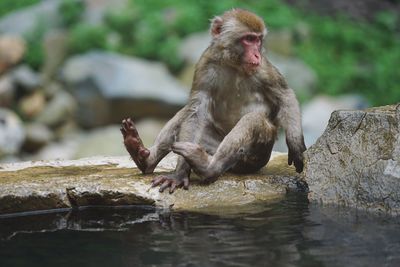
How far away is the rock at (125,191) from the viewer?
216 inches

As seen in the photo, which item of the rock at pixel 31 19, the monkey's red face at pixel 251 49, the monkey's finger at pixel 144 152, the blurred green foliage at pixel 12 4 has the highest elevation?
the blurred green foliage at pixel 12 4

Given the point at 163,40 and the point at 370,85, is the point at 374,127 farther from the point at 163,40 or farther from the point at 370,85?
the point at 163,40

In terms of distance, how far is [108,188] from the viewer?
5.56 m

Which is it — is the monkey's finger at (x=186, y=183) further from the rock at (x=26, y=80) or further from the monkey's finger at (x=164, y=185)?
the rock at (x=26, y=80)

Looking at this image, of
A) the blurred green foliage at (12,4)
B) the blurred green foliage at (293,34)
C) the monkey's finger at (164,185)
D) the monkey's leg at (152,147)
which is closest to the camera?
the monkey's finger at (164,185)

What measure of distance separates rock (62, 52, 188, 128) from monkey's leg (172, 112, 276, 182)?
8.88m

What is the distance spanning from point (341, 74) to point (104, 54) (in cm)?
528

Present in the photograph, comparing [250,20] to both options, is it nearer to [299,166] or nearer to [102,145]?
[299,166]

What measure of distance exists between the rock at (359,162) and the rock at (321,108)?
306 inches

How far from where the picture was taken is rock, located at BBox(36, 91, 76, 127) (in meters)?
15.5

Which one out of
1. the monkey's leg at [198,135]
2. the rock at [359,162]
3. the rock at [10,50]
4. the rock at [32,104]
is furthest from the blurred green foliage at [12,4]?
the rock at [359,162]

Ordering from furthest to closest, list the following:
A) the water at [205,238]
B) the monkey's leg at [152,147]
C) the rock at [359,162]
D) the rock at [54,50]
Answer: the rock at [54,50] → the monkey's leg at [152,147] → the rock at [359,162] → the water at [205,238]

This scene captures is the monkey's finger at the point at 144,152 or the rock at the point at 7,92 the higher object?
the rock at the point at 7,92

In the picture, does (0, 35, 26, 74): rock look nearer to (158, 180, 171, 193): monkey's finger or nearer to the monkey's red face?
the monkey's red face
